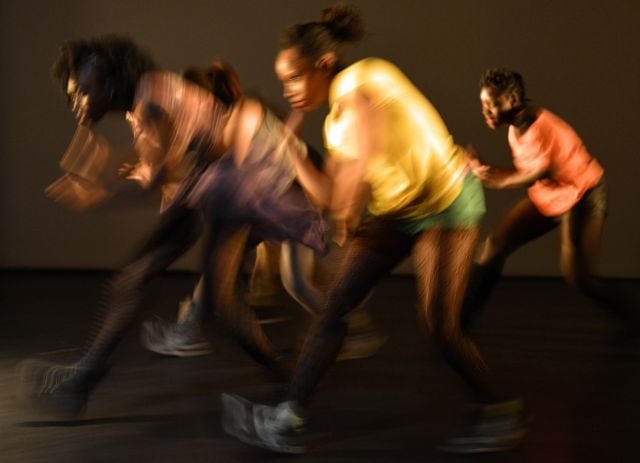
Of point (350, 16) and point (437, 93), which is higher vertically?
point (350, 16)

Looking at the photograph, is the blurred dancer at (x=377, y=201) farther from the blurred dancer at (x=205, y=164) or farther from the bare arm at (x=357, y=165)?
the blurred dancer at (x=205, y=164)

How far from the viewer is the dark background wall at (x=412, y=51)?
6.98 metres

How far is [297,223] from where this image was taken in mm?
3441

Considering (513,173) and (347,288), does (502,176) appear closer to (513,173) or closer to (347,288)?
(513,173)

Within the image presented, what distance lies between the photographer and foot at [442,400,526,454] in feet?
11.0

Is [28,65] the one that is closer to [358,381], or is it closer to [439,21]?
[439,21]

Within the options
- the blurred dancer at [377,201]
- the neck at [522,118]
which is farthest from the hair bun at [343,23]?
the neck at [522,118]

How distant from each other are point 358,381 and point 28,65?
3830 millimetres

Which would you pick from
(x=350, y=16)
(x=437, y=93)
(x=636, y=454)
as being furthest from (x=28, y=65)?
(x=636, y=454)

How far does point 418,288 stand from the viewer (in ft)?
10.7

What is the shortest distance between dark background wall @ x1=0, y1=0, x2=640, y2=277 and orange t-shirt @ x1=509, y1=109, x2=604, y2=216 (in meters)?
2.56

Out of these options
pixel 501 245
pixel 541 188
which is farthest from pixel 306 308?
pixel 541 188

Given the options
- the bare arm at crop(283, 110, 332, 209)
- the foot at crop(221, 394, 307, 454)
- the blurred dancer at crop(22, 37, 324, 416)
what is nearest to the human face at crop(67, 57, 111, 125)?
the blurred dancer at crop(22, 37, 324, 416)

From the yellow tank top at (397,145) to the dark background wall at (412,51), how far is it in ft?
12.9
